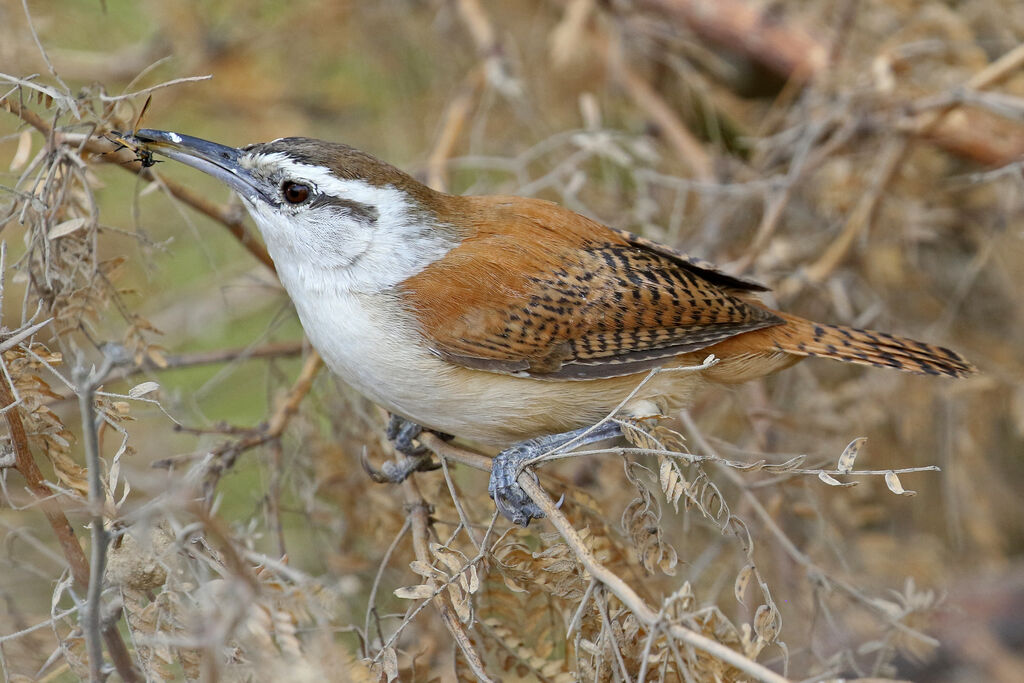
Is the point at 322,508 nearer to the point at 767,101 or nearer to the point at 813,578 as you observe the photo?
the point at 813,578

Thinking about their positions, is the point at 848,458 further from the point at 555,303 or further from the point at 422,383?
the point at 422,383

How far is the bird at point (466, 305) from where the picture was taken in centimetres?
322

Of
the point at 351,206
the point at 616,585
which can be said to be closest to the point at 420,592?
the point at 616,585

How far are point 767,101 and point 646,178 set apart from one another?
5.24 feet

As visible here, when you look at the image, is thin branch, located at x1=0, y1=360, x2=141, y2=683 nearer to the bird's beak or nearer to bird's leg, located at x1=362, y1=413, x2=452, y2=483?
bird's leg, located at x1=362, y1=413, x2=452, y2=483

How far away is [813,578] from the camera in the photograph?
10.3ft

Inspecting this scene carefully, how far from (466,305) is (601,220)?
6.46 feet

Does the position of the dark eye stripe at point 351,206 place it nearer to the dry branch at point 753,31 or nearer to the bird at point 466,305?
the bird at point 466,305

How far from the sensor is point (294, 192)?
333 centimetres

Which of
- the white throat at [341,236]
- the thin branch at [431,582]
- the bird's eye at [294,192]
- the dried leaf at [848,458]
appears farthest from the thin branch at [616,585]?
the bird's eye at [294,192]

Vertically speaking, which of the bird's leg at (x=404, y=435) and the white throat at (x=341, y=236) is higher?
the white throat at (x=341, y=236)

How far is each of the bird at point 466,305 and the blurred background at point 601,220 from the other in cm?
21

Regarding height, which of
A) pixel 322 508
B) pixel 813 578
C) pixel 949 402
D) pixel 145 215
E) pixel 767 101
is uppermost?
pixel 145 215

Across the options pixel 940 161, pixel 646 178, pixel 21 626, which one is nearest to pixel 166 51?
pixel 646 178
